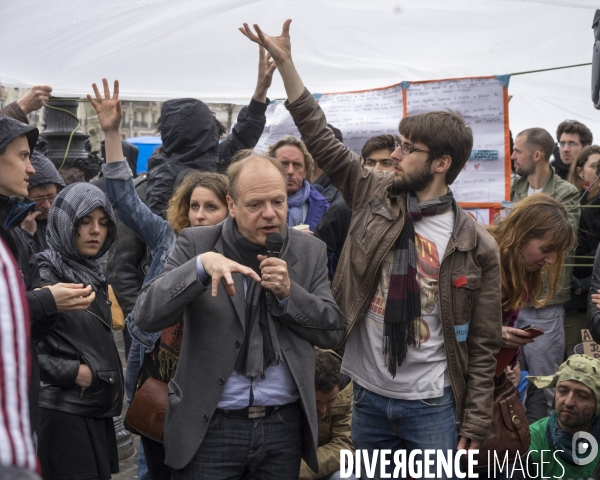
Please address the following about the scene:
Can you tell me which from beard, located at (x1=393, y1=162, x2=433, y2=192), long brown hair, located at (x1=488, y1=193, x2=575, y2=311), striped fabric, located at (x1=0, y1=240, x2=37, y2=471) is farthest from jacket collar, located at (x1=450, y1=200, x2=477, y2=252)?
striped fabric, located at (x1=0, y1=240, x2=37, y2=471)

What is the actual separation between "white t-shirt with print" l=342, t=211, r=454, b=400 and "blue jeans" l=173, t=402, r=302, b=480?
0.56 meters

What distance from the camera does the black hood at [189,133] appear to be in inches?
201

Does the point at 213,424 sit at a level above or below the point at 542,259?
below

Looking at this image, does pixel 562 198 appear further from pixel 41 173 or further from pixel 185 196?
pixel 41 173

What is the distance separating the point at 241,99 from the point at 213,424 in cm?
368

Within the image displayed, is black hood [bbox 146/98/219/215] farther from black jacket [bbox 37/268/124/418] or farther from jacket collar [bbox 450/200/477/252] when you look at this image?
jacket collar [bbox 450/200/477/252]

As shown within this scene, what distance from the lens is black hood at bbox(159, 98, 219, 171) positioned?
5.11 metres

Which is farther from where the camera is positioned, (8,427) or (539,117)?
(539,117)

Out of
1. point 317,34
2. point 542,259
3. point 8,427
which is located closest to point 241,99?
point 317,34

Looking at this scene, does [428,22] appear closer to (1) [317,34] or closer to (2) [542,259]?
(1) [317,34]

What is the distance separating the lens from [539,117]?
7.63 meters

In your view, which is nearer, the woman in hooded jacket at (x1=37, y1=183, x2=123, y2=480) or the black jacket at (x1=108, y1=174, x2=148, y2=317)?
the woman in hooded jacket at (x1=37, y1=183, x2=123, y2=480)

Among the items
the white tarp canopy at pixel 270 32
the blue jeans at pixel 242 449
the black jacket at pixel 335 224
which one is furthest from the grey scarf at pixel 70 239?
the black jacket at pixel 335 224

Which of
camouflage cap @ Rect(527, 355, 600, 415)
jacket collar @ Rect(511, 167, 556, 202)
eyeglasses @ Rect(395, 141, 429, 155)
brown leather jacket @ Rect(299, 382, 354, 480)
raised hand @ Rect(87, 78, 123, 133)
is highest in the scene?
raised hand @ Rect(87, 78, 123, 133)
